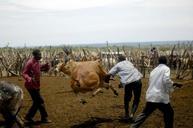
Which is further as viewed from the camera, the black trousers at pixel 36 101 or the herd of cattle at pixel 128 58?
the herd of cattle at pixel 128 58

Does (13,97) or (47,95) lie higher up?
(13,97)

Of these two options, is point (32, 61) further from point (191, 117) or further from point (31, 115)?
point (191, 117)

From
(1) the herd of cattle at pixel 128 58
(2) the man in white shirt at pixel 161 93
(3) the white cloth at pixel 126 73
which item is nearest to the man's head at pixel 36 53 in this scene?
(3) the white cloth at pixel 126 73

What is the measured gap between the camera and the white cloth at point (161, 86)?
7793mm

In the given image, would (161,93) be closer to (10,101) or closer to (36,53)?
(10,101)

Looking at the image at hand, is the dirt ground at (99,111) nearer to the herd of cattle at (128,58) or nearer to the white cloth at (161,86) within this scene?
the white cloth at (161,86)

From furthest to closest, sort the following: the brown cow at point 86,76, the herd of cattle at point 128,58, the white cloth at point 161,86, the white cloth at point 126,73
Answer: the herd of cattle at point 128,58 → the brown cow at point 86,76 → the white cloth at point 126,73 → the white cloth at point 161,86

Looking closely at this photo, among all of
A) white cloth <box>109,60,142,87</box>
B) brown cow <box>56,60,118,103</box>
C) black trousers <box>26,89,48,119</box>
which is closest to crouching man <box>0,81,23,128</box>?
black trousers <box>26,89,48,119</box>

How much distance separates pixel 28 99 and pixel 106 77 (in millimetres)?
6105

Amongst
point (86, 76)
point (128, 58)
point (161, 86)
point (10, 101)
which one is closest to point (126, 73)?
point (86, 76)

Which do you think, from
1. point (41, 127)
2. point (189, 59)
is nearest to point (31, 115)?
point (41, 127)

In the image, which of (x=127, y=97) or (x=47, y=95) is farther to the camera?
(x=47, y=95)

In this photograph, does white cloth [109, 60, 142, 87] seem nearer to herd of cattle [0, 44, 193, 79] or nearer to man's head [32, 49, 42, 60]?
man's head [32, 49, 42, 60]

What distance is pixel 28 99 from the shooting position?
15609mm
